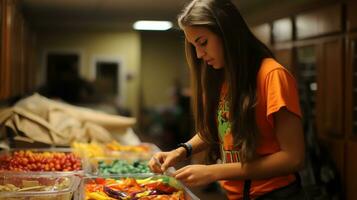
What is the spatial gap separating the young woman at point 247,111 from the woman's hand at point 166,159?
23cm

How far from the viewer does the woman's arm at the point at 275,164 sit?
1.23 meters

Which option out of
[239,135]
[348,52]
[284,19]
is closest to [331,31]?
[348,52]

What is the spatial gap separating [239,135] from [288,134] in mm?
144

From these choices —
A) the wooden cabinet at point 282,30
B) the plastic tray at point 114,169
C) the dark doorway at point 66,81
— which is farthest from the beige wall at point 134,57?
the plastic tray at point 114,169

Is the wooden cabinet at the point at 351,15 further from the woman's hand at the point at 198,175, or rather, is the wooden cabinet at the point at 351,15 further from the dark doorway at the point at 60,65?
the dark doorway at the point at 60,65

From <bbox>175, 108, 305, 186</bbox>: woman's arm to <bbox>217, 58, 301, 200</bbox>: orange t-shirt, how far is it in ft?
0.10

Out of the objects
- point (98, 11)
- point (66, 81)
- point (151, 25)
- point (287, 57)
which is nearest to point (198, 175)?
point (287, 57)

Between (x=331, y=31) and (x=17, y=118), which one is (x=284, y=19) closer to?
(x=331, y=31)

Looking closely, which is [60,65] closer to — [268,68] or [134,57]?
[134,57]

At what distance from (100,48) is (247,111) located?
640 cm

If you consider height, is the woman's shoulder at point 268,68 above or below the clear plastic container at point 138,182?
above

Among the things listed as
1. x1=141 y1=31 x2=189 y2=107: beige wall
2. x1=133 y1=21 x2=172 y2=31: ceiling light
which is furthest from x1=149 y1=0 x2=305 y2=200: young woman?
x1=141 y1=31 x2=189 y2=107: beige wall

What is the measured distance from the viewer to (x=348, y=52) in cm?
293

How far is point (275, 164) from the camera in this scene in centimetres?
124
